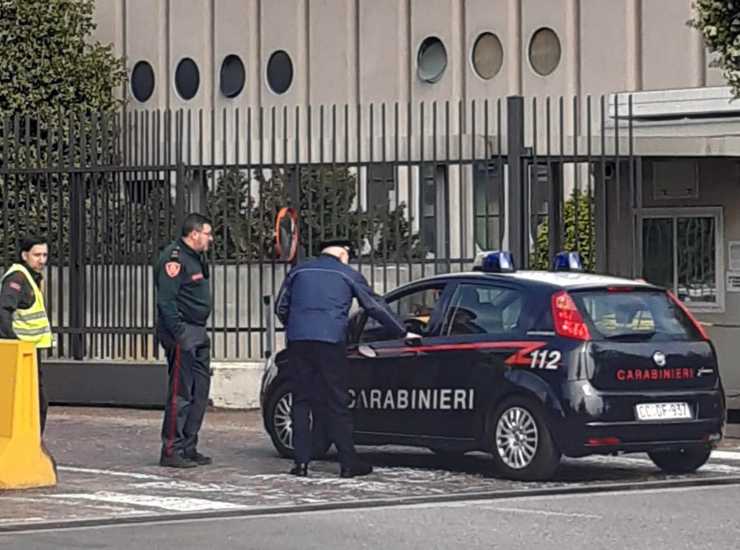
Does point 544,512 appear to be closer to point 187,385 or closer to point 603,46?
point 187,385

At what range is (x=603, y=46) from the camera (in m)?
28.3

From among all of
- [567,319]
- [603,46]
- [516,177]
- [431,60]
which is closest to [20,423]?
[567,319]

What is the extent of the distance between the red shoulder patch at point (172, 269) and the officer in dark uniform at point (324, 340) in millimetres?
927

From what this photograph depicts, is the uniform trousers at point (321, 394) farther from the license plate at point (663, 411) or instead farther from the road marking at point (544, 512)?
the license plate at point (663, 411)

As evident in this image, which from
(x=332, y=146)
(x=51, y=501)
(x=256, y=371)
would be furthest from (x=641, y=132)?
(x=51, y=501)

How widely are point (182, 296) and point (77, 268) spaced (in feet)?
20.8

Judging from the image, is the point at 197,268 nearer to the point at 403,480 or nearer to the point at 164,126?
the point at 403,480

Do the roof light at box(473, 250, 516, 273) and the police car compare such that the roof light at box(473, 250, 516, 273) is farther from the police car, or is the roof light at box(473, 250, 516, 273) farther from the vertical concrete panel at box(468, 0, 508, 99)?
the vertical concrete panel at box(468, 0, 508, 99)

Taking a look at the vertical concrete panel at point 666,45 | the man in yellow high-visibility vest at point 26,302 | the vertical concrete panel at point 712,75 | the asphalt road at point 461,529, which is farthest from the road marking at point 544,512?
the vertical concrete panel at point 666,45

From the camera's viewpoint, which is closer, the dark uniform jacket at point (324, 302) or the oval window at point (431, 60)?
the dark uniform jacket at point (324, 302)

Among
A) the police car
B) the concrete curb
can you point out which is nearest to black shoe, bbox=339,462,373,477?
the police car

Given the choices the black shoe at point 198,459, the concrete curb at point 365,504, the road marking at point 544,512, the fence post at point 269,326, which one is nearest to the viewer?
the concrete curb at point 365,504

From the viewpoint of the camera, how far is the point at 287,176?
64.8 ft

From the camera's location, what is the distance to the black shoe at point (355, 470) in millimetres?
13836
